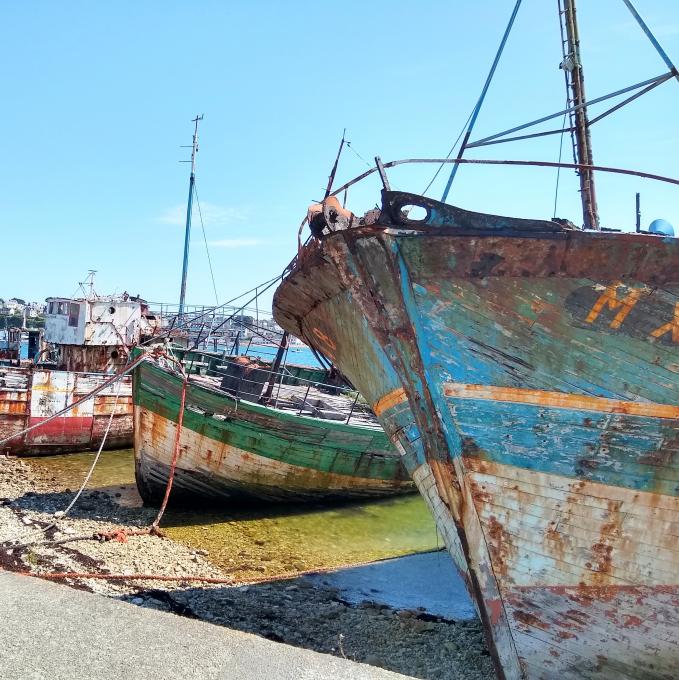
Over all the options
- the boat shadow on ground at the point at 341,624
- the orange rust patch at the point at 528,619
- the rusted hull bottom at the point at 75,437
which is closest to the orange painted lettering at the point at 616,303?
the orange rust patch at the point at 528,619

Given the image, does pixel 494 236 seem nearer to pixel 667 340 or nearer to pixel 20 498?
pixel 667 340

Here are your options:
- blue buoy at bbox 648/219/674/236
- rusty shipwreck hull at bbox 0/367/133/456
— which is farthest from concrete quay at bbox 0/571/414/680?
rusty shipwreck hull at bbox 0/367/133/456

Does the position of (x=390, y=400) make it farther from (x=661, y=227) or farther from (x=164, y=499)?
(x=164, y=499)

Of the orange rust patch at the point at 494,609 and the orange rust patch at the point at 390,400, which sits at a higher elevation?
the orange rust patch at the point at 390,400

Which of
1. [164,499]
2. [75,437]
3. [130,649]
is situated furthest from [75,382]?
[130,649]

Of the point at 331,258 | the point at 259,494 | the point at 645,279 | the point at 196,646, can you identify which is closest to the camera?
the point at 645,279

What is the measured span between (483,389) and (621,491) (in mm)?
1095

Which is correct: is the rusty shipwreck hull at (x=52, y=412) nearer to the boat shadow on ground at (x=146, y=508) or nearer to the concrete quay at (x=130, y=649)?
the boat shadow on ground at (x=146, y=508)

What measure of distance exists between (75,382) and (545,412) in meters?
14.3

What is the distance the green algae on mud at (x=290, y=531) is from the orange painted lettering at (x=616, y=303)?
562 centimetres

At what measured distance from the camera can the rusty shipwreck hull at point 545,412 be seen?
369cm

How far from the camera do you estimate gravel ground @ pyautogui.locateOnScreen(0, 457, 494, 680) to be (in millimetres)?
5324

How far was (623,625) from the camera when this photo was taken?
12.6 feet

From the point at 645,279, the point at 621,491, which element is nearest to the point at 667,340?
the point at 645,279
